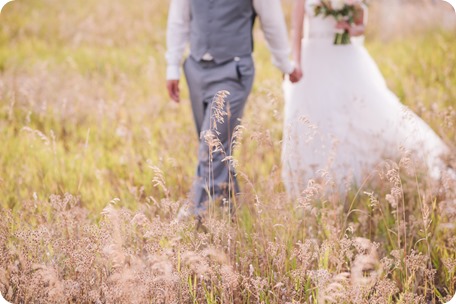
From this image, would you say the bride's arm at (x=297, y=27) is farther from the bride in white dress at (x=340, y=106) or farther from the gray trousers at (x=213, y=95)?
the gray trousers at (x=213, y=95)

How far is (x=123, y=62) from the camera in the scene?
788cm

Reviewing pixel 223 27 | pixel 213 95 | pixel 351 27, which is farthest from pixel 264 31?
pixel 351 27

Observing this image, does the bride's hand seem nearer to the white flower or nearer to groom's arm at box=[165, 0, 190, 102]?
the white flower

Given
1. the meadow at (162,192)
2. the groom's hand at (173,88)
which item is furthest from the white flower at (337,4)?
the groom's hand at (173,88)

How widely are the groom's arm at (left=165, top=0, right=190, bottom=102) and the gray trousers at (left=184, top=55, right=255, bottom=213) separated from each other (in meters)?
0.19

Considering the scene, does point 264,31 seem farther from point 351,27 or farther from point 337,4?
point 351,27

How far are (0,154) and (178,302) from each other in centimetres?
274

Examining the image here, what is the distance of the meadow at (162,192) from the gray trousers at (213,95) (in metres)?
0.17

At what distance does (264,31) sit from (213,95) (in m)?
A: 0.59

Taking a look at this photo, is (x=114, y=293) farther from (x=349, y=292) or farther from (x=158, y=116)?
(x=158, y=116)

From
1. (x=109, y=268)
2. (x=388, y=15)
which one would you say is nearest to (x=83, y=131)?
(x=109, y=268)

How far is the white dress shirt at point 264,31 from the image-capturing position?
3.52 metres

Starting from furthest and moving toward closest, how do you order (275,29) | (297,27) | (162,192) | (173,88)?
(162,192) → (297,27) → (173,88) → (275,29)

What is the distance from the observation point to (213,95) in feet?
11.6
